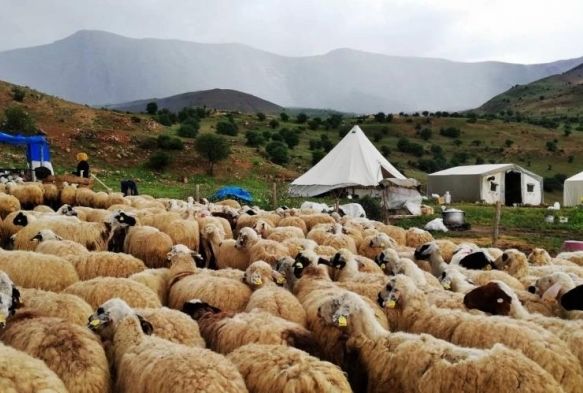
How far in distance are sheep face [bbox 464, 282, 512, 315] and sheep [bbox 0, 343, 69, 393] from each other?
4.46 m

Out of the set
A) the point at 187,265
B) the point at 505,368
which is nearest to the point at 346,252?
the point at 187,265

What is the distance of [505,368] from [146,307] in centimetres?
379

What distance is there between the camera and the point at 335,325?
228 inches

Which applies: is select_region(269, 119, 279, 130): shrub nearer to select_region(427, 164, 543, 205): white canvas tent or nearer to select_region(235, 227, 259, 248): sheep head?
select_region(427, 164, 543, 205): white canvas tent

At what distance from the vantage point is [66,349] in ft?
14.3

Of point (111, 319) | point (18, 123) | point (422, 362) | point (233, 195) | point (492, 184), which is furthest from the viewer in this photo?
point (18, 123)

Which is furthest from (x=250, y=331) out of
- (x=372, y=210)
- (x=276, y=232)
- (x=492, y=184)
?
(x=492, y=184)

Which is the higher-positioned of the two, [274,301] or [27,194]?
[27,194]

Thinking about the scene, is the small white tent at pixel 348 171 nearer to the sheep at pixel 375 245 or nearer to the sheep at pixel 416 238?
the sheep at pixel 416 238

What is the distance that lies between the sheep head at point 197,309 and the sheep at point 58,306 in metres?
1.05

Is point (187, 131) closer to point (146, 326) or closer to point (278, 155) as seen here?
point (278, 155)

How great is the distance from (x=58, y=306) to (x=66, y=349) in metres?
1.37

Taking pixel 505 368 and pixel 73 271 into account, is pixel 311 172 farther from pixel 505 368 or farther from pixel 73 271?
pixel 505 368

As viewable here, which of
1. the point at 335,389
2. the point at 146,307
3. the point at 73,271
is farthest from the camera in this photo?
the point at 73,271
